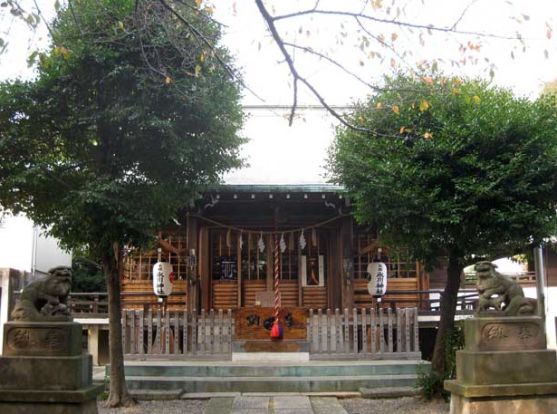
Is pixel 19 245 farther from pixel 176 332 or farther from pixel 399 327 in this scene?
pixel 399 327

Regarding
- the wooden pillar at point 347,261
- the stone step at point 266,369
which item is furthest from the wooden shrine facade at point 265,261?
the stone step at point 266,369

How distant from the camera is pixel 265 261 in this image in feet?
53.4

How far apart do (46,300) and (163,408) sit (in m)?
3.52

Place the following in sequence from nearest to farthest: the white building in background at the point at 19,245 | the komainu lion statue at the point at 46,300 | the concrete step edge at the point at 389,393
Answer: the komainu lion statue at the point at 46,300 < the concrete step edge at the point at 389,393 < the white building in background at the point at 19,245

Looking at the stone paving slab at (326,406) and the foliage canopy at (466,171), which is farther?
the stone paving slab at (326,406)

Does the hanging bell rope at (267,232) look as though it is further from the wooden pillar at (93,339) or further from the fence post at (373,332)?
the wooden pillar at (93,339)

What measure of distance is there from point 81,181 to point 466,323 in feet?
21.7

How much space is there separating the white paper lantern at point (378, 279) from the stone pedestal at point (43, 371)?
885 centimetres

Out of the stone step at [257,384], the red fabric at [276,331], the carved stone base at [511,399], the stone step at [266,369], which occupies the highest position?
the red fabric at [276,331]

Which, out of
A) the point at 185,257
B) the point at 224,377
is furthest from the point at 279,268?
the point at 224,377

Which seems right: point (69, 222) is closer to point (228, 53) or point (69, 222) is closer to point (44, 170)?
point (44, 170)

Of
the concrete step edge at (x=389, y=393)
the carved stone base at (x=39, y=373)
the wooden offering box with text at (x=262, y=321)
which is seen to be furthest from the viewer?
the wooden offering box with text at (x=262, y=321)

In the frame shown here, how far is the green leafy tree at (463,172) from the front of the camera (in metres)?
8.92

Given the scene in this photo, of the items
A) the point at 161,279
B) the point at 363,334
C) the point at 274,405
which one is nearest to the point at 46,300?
the point at 274,405
